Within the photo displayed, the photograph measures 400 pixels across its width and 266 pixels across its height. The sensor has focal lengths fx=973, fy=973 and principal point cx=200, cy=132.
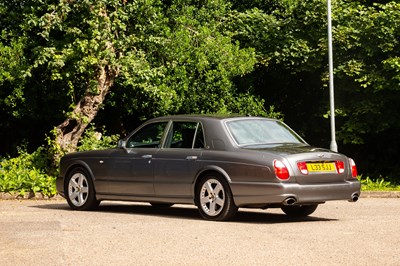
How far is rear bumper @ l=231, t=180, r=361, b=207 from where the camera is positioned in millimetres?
12962

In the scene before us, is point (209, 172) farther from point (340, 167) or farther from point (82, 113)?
point (82, 113)

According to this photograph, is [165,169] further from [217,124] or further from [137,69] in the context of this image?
[137,69]

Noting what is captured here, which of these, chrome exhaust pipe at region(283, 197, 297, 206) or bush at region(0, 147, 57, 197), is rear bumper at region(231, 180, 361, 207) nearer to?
chrome exhaust pipe at region(283, 197, 297, 206)

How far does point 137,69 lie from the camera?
22.4 m

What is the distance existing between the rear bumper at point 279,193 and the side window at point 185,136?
121cm

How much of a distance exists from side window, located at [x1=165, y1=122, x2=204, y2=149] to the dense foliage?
20.3ft

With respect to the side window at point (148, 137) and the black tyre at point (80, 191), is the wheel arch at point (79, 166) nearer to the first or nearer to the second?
the black tyre at point (80, 191)

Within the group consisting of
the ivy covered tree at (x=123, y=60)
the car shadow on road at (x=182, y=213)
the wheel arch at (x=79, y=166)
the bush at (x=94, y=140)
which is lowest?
the car shadow on road at (x=182, y=213)

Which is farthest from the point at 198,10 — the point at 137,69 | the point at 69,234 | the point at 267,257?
the point at 267,257

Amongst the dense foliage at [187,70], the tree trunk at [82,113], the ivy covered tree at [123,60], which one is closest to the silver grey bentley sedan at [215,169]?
the dense foliage at [187,70]

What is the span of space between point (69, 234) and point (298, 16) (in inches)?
620

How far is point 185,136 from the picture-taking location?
14430mm

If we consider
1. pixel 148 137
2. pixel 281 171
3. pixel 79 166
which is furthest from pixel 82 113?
pixel 281 171

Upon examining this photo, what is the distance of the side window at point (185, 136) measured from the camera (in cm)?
1425
